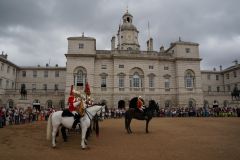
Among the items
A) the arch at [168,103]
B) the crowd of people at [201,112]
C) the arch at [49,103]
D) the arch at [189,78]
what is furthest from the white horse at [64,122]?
the arch at [189,78]

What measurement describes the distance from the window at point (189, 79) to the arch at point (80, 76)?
1919cm

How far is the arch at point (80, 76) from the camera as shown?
36.9 meters

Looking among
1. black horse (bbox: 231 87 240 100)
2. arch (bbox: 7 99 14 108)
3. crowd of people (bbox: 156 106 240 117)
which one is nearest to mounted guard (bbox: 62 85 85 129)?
crowd of people (bbox: 156 106 240 117)

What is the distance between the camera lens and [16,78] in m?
51.2

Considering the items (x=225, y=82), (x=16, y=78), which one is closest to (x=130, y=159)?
(x=16, y=78)

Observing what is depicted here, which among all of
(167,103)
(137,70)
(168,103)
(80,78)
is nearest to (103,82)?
(80,78)

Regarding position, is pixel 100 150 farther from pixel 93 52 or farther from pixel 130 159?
pixel 93 52

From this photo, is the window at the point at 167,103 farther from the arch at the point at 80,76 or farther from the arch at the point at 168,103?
the arch at the point at 80,76

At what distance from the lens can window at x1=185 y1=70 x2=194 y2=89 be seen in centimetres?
3978

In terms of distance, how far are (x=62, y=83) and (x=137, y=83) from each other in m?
22.7

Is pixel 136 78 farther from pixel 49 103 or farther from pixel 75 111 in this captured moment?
pixel 75 111

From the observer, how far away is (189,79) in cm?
4016

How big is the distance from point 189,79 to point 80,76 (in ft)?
67.9

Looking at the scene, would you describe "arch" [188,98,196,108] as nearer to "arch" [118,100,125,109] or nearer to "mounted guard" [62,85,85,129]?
"arch" [118,100,125,109]
